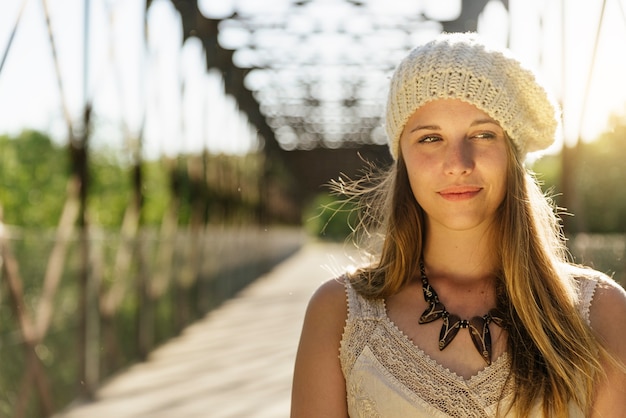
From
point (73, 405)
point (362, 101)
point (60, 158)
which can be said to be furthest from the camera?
point (60, 158)

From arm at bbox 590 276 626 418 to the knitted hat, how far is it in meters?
0.35

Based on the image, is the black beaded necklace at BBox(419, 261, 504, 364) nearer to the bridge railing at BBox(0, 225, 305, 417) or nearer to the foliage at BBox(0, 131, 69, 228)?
the bridge railing at BBox(0, 225, 305, 417)

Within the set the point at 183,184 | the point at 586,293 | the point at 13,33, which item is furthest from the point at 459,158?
the point at 183,184

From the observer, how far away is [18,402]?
525 centimetres

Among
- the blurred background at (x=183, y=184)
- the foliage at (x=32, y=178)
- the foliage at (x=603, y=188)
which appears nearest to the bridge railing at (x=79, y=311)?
the blurred background at (x=183, y=184)

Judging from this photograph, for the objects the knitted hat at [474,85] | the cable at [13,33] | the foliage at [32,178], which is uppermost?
the cable at [13,33]

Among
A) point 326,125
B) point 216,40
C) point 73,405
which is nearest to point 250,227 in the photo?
point 326,125

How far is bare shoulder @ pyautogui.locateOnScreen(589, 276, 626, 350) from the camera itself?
184cm

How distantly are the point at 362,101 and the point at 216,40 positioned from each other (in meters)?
12.4

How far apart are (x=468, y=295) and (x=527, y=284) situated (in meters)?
0.14

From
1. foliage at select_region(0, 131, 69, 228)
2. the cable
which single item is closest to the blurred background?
the cable

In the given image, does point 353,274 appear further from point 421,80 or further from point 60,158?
point 60,158

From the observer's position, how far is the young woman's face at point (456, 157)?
6.33 ft

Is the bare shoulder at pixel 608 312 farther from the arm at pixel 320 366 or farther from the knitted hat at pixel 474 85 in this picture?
the arm at pixel 320 366
